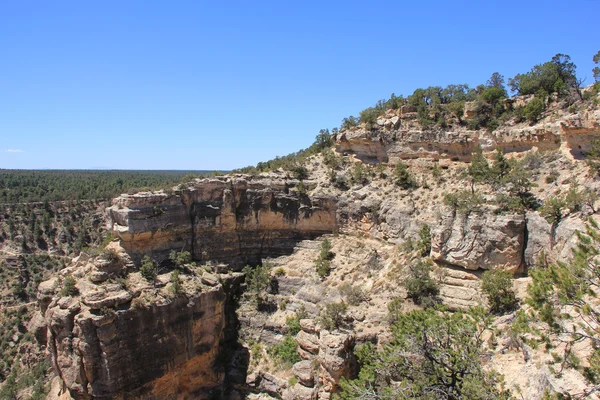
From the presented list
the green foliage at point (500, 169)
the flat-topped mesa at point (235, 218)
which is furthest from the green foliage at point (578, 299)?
the flat-topped mesa at point (235, 218)

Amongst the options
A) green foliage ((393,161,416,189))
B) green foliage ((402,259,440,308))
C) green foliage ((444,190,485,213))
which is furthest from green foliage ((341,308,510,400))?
green foliage ((393,161,416,189))

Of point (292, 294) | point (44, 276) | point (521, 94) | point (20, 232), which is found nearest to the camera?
point (292, 294)

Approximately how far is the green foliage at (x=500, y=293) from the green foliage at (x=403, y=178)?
1285cm

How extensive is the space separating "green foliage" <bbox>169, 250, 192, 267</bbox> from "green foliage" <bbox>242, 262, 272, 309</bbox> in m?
5.19

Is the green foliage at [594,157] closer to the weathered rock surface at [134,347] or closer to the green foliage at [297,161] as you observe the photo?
the green foliage at [297,161]

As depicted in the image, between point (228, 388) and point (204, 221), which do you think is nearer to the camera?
point (228, 388)

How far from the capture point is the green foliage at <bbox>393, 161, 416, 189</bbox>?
32375mm

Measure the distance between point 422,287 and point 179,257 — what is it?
16580 millimetres

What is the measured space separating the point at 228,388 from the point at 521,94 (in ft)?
113

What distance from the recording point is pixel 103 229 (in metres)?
60.3

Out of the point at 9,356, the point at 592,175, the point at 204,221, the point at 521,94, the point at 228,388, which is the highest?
the point at 521,94

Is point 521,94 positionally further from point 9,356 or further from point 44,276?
point 44,276

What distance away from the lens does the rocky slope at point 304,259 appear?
2183 cm

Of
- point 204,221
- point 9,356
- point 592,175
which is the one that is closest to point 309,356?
point 204,221
